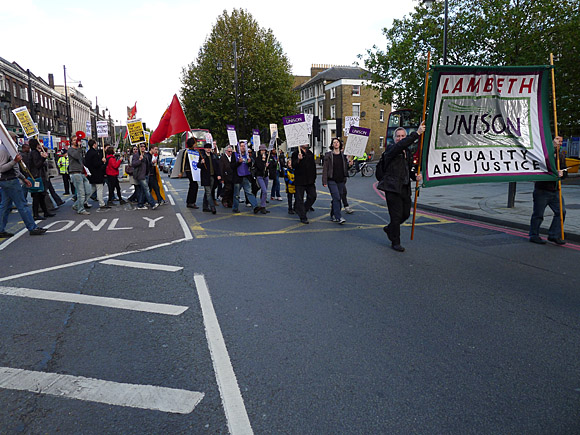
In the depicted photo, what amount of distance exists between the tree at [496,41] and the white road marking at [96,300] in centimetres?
1397

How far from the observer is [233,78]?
35.8 m

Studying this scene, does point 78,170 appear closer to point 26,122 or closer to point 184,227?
point 184,227

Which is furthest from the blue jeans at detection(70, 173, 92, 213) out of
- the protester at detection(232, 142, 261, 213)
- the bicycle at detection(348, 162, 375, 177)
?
the bicycle at detection(348, 162, 375, 177)

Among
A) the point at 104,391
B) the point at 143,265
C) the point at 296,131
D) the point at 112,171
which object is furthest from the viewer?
the point at 112,171

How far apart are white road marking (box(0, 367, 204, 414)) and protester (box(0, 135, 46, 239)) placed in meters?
6.21

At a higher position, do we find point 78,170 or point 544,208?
point 78,170

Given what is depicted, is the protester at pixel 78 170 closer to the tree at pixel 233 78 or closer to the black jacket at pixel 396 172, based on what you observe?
the black jacket at pixel 396 172

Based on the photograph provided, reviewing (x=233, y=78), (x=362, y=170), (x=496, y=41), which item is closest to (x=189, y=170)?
(x=496, y=41)

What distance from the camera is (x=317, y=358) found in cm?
320

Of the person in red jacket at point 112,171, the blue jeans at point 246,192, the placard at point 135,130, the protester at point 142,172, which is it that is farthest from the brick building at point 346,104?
the blue jeans at point 246,192

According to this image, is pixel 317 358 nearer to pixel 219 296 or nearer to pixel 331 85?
pixel 219 296

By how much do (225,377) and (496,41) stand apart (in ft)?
65.4

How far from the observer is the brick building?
54469mm

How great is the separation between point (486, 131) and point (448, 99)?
86cm
